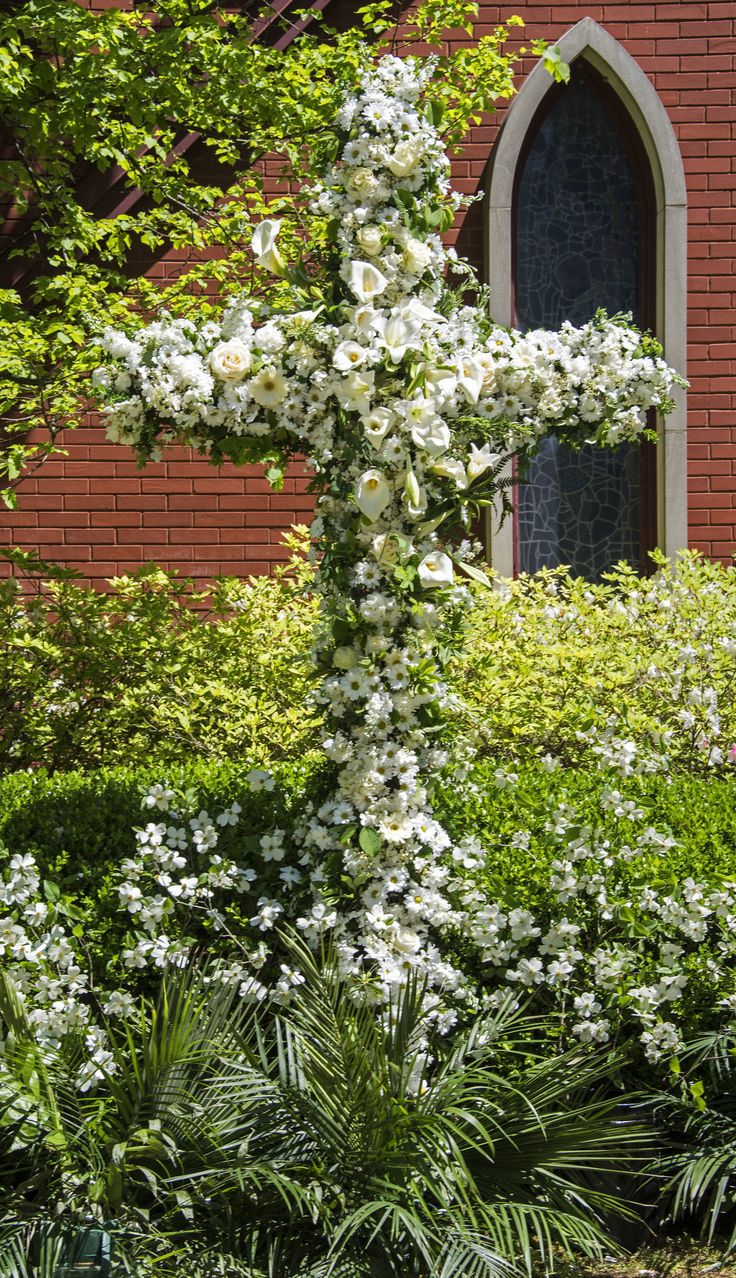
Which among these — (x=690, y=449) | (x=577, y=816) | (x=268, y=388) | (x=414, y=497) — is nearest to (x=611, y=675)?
(x=577, y=816)

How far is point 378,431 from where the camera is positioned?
3703mm

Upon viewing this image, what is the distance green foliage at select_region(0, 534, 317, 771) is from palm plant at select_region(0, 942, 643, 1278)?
2515 mm

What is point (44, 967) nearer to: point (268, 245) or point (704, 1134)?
point (704, 1134)

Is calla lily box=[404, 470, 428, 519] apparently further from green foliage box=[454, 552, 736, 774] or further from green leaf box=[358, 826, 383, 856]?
green foliage box=[454, 552, 736, 774]

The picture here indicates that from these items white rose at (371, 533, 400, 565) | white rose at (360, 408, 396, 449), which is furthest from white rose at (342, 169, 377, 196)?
white rose at (371, 533, 400, 565)

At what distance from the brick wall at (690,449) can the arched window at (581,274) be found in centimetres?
39

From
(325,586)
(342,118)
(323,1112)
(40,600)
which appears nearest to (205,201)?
(40,600)

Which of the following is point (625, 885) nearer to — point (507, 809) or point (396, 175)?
point (507, 809)

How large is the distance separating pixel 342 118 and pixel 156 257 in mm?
5064

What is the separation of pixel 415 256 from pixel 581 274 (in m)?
5.64

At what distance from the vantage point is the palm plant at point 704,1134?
3.64 m

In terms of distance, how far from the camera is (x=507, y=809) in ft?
14.5

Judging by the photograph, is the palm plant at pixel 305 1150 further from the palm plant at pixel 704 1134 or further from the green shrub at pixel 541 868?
the green shrub at pixel 541 868

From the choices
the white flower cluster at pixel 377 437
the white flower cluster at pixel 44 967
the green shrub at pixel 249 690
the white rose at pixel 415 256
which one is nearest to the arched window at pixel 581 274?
the green shrub at pixel 249 690
